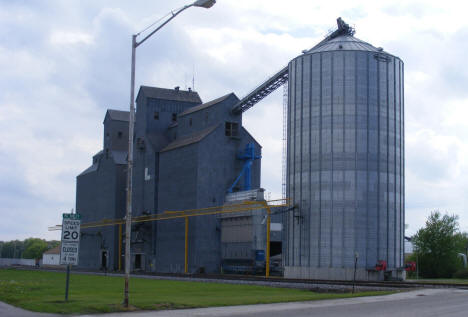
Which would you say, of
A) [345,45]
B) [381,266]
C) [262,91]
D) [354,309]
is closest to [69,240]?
[354,309]

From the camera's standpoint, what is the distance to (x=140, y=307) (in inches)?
990

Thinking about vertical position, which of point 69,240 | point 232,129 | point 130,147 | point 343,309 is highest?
point 232,129

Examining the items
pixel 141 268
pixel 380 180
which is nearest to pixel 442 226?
pixel 380 180

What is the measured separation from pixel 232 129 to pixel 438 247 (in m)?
32.6

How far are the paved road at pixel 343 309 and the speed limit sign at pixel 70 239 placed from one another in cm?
265

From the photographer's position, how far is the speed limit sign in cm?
2500

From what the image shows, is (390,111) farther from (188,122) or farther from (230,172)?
(188,122)

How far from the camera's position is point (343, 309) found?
2497 centimetres

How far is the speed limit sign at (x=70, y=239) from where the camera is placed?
82.0 ft

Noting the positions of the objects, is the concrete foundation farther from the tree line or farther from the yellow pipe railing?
the tree line

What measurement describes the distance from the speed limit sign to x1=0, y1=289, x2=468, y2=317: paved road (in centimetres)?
265

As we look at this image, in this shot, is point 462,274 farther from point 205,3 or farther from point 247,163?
point 205,3

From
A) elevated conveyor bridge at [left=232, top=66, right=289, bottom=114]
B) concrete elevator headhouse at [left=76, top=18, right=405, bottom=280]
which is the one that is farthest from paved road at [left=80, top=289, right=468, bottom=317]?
elevated conveyor bridge at [left=232, top=66, right=289, bottom=114]

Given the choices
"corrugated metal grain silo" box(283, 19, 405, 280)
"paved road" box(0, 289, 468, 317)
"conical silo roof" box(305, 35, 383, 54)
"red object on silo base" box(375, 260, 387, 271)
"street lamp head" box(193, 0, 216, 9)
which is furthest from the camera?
"conical silo roof" box(305, 35, 383, 54)
